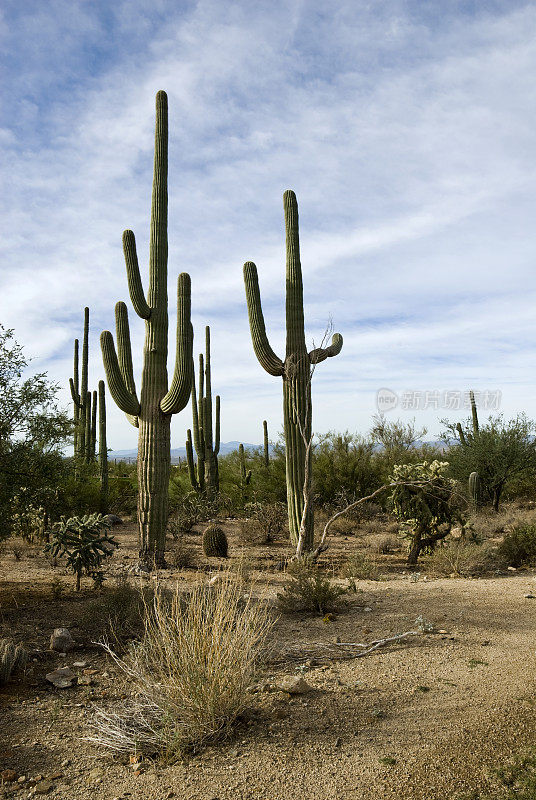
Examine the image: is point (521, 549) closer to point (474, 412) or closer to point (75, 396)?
point (474, 412)

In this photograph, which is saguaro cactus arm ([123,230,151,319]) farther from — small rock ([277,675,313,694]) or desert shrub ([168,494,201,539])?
small rock ([277,675,313,694])

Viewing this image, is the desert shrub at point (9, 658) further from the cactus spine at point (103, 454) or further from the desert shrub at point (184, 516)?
the cactus spine at point (103, 454)

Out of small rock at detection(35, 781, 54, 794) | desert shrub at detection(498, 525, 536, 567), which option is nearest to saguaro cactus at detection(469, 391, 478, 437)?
desert shrub at detection(498, 525, 536, 567)

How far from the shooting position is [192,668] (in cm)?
428

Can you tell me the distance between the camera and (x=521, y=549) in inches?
423

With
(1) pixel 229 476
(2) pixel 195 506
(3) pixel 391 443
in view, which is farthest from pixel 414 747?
(3) pixel 391 443

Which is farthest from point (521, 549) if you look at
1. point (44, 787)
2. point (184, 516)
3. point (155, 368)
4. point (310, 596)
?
point (44, 787)

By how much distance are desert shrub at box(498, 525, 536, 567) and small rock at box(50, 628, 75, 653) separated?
766 cm

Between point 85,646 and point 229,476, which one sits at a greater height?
point 229,476

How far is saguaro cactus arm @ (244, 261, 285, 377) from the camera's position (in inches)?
480

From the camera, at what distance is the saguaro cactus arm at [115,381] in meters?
11.5

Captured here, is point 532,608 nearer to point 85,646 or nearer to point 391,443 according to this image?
point 85,646

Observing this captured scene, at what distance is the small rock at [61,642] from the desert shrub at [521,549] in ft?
25.1

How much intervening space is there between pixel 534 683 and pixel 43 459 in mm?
6192
